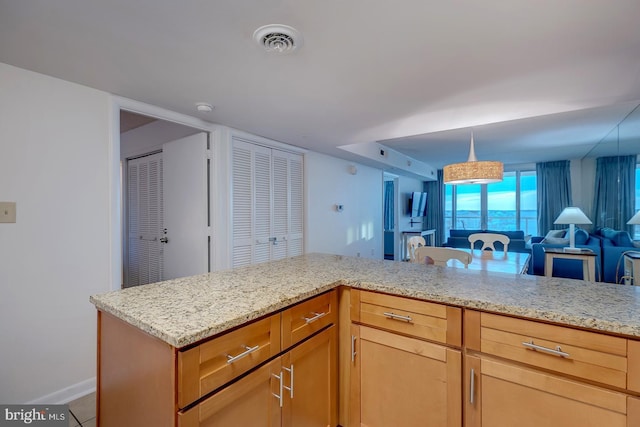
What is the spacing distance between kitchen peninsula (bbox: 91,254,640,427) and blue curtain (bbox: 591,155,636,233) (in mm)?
3814

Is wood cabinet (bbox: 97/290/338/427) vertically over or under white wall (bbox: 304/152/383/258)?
under

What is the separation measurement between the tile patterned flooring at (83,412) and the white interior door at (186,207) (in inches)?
48.3

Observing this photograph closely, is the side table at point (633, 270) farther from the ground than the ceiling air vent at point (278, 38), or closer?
closer

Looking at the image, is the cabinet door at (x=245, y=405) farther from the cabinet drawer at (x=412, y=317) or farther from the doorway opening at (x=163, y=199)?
the doorway opening at (x=163, y=199)

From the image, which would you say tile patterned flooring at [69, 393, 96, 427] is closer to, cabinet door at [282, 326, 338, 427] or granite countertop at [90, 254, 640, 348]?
granite countertop at [90, 254, 640, 348]

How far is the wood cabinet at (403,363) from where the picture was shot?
123 cm

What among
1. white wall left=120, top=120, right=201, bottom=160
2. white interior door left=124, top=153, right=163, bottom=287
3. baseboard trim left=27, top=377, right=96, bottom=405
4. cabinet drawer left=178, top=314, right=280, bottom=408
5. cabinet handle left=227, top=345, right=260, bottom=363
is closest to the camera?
cabinet drawer left=178, top=314, right=280, bottom=408

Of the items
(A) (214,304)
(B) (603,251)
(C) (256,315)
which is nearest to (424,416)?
(C) (256,315)

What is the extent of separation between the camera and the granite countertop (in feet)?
3.16

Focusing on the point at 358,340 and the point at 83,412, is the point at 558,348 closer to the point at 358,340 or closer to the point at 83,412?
the point at 358,340

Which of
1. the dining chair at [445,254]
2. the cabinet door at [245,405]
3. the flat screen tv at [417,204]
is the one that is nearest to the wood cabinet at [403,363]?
the cabinet door at [245,405]

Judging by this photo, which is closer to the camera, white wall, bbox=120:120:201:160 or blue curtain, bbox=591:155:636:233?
white wall, bbox=120:120:201:160

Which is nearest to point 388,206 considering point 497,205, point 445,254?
point 497,205

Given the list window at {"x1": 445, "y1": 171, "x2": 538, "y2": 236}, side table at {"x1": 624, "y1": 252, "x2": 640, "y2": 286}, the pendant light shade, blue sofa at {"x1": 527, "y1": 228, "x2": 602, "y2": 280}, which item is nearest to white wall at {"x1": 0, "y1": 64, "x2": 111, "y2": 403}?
the pendant light shade
